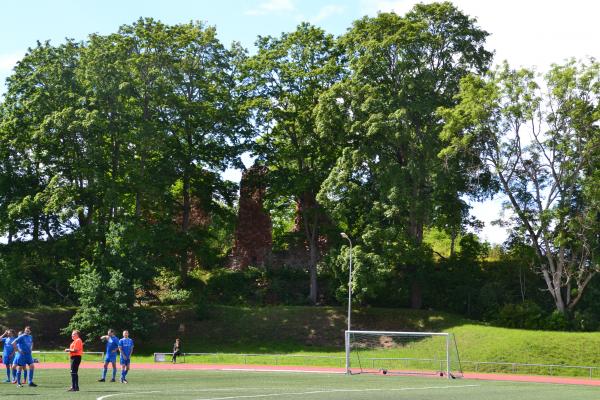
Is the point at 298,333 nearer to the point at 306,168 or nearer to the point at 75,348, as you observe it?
the point at 306,168

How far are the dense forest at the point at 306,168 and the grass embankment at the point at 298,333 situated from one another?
2.25 meters

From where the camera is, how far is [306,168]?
60812mm

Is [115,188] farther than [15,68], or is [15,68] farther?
[15,68]

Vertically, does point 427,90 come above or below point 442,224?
above

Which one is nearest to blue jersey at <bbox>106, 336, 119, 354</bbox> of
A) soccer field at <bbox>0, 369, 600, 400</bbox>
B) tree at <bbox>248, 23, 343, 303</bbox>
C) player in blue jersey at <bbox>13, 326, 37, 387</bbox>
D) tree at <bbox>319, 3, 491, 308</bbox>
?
soccer field at <bbox>0, 369, 600, 400</bbox>

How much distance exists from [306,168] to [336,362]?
65.0 feet

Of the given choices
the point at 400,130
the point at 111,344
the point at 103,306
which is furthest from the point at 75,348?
the point at 400,130

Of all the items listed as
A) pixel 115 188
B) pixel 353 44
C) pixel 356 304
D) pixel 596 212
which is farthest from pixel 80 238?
pixel 596 212

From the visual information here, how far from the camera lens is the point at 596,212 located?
164ft

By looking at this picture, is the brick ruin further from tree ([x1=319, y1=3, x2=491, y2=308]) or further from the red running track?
the red running track

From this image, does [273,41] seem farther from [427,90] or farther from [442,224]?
[442,224]

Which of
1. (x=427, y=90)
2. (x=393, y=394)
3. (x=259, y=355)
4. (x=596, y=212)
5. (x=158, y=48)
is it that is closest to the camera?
(x=393, y=394)

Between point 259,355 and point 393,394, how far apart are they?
2313cm

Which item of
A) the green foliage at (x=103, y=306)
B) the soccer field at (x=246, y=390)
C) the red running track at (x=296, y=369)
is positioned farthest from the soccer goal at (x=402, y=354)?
the green foliage at (x=103, y=306)
